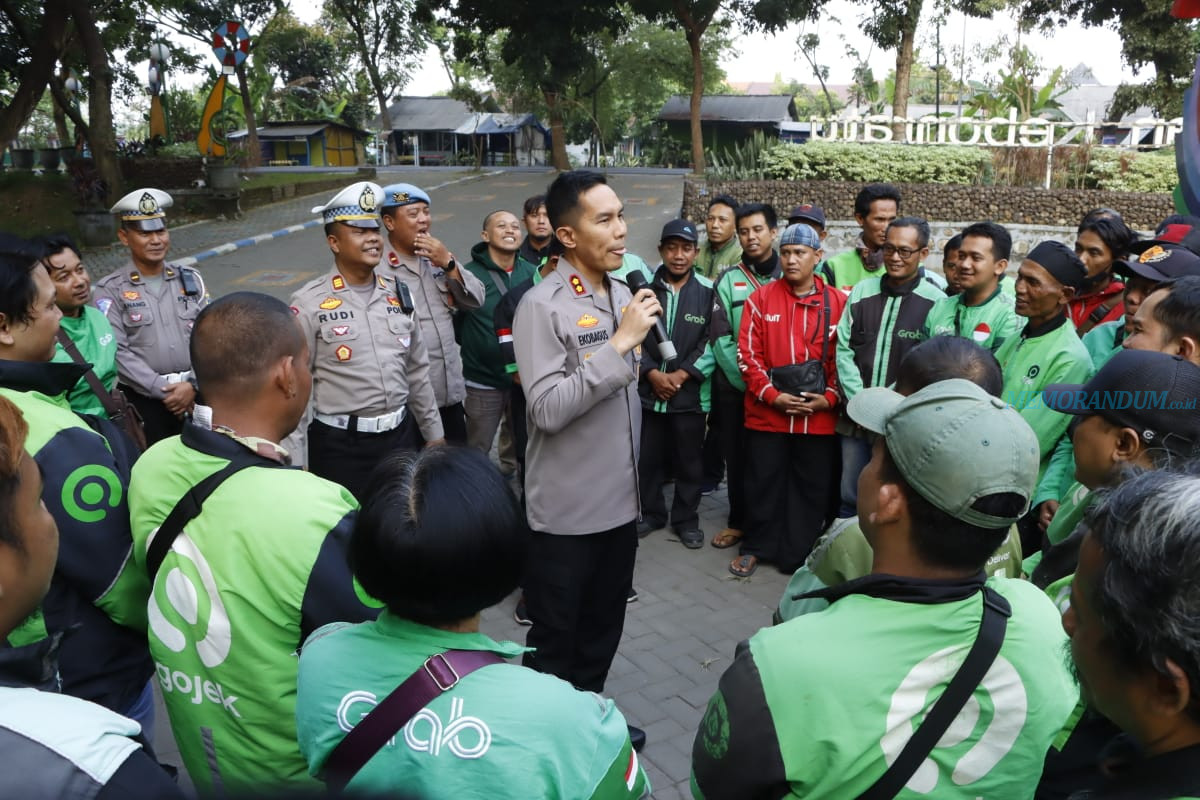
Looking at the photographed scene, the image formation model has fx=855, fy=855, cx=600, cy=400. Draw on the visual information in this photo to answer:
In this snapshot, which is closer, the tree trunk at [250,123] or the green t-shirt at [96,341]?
the green t-shirt at [96,341]

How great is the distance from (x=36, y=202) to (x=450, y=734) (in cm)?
2450

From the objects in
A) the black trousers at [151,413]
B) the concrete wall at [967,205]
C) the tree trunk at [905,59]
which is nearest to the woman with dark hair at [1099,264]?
the black trousers at [151,413]

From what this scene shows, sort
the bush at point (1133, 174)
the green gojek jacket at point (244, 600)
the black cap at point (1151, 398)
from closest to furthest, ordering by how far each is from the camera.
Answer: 1. the green gojek jacket at point (244, 600)
2. the black cap at point (1151, 398)
3. the bush at point (1133, 174)

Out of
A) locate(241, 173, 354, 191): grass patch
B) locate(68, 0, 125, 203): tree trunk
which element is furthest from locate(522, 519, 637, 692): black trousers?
locate(241, 173, 354, 191): grass patch

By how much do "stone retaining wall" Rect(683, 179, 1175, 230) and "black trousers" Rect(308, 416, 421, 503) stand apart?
9.43 m

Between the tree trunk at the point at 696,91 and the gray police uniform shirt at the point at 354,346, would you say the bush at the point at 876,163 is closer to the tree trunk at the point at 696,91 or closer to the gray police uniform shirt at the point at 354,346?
the tree trunk at the point at 696,91

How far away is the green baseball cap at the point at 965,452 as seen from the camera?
4.62ft

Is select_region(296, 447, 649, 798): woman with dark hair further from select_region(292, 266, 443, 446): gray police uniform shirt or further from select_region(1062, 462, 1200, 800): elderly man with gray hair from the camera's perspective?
select_region(292, 266, 443, 446): gray police uniform shirt

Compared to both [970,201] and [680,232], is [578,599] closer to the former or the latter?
[680,232]

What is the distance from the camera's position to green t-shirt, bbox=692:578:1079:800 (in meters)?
1.37

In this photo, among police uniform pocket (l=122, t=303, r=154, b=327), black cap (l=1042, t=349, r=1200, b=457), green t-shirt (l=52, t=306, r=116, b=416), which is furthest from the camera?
police uniform pocket (l=122, t=303, r=154, b=327)

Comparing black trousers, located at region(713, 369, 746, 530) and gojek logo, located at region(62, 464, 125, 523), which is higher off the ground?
gojek logo, located at region(62, 464, 125, 523)

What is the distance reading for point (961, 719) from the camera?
4.65ft

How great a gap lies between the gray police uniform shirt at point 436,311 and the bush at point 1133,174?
1324 cm
